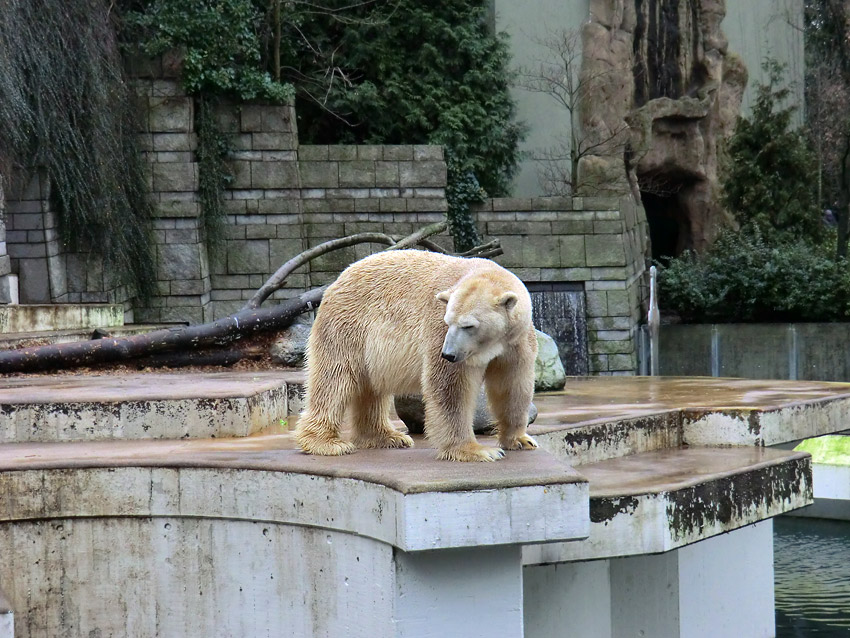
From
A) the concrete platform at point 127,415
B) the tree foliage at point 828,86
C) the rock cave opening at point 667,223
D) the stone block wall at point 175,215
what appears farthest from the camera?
the tree foliage at point 828,86

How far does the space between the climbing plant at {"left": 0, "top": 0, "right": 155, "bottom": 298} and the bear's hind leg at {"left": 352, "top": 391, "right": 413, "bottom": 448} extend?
715cm

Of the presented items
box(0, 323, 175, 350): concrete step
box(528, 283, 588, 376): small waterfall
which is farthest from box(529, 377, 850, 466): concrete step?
box(528, 283, 588, 376): small waterfall

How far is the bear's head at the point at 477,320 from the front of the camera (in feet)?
12.6

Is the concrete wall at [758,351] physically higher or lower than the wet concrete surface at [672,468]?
lower

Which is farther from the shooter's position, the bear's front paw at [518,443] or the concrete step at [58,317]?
the concrete step at [58,317]

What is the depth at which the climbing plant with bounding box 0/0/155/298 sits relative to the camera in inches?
424

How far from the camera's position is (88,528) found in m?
4.69

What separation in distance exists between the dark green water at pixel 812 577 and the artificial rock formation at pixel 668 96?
27.7 ft

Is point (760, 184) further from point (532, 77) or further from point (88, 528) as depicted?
point (88, 528)

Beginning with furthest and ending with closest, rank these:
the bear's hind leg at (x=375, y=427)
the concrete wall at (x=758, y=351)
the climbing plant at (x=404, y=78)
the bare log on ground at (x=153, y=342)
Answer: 1. the climbing plant at (x=404, y=78)
2. the concrete wall at (x=758, y=351)
3. the bare log on ground at (x=153, y=342)
4. the bear's hind leg at (x=375, y=427)

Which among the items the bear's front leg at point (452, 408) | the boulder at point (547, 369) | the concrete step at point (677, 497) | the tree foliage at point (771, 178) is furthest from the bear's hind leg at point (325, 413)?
the tree foliage at point (771, 178)

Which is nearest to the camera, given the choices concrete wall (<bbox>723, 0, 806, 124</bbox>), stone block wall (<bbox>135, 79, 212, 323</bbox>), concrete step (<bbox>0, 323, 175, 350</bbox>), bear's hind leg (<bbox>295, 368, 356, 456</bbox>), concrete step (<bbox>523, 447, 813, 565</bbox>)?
bear's hind leg (<bbox>295, 368, 356, 456</bbox>)

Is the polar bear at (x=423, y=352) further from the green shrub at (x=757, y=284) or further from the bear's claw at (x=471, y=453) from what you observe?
the green shrub at (x=757, y=284)

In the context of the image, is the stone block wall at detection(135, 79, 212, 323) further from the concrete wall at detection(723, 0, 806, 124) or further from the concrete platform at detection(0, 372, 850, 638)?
the concrete wall at detection(723, 0, 806, 124)
